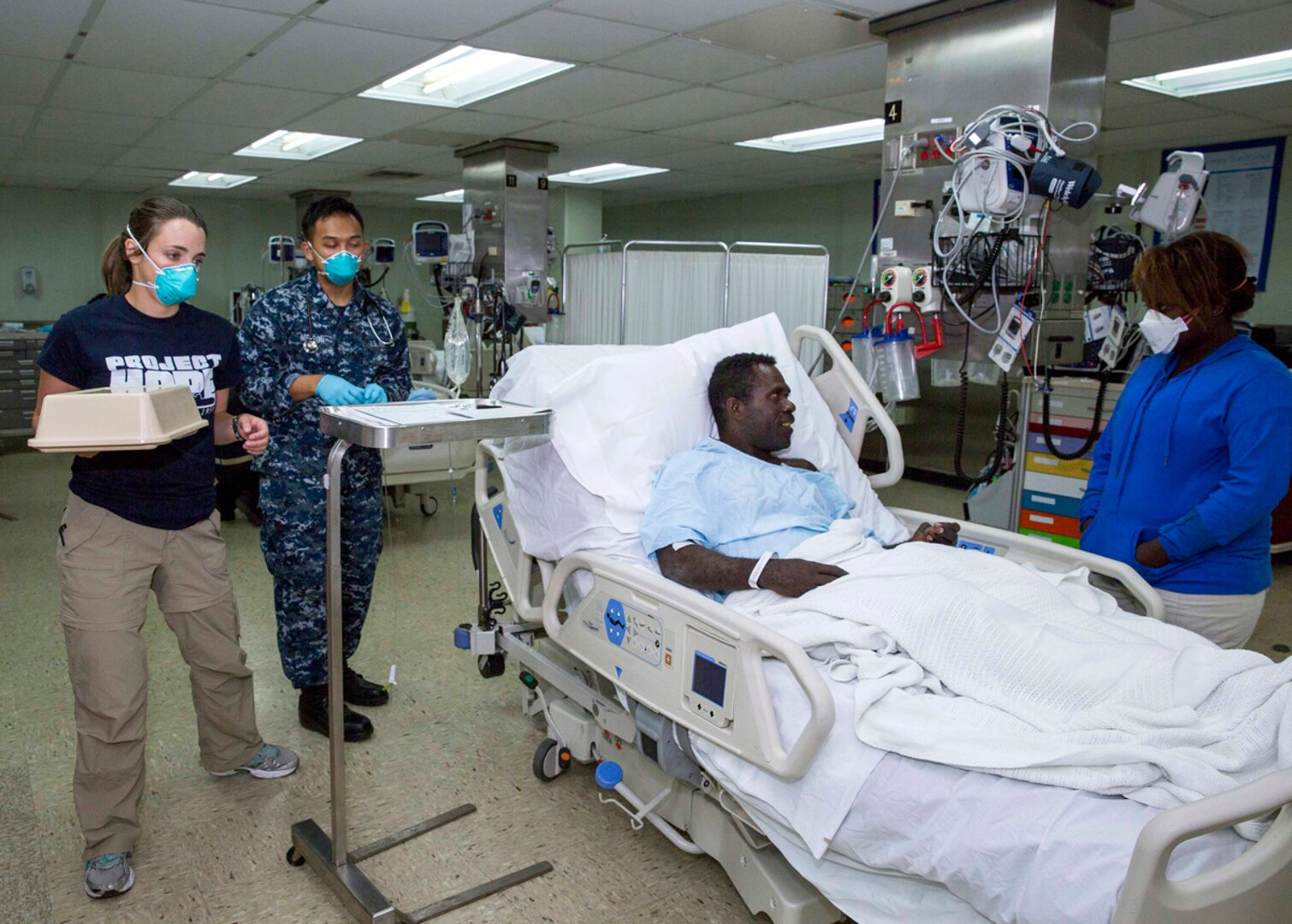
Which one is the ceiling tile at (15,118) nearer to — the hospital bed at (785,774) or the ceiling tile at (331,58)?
the ceiling tile at (331,58)

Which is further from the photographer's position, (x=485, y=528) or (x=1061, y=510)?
(x=1061, y=510)

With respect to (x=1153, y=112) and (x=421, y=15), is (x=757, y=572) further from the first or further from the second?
(x=1153, y=112)

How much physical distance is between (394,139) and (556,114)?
→ 1.43 meters

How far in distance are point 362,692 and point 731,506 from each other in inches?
54.1

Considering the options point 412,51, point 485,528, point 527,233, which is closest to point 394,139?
point 527,233

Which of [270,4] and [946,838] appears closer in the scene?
[946,838]

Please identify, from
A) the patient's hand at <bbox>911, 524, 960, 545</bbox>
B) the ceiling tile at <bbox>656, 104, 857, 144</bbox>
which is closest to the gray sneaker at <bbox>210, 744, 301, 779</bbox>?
the patient's hand at <bbox>911, 524, 960, 545</bbox>

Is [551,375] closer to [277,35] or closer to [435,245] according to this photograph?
[277,35]

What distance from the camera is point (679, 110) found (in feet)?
16.6

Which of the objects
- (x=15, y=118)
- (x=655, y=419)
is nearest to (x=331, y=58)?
(x=15, y=118)

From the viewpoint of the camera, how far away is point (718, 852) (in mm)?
1876

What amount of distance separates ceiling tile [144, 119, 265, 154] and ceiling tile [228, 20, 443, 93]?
1.39 m

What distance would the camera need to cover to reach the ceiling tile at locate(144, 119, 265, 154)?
5629mm

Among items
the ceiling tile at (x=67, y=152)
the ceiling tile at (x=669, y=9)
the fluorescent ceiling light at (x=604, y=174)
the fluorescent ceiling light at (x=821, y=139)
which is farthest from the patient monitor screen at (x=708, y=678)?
the ceiling tile at (x=67, y=152)
